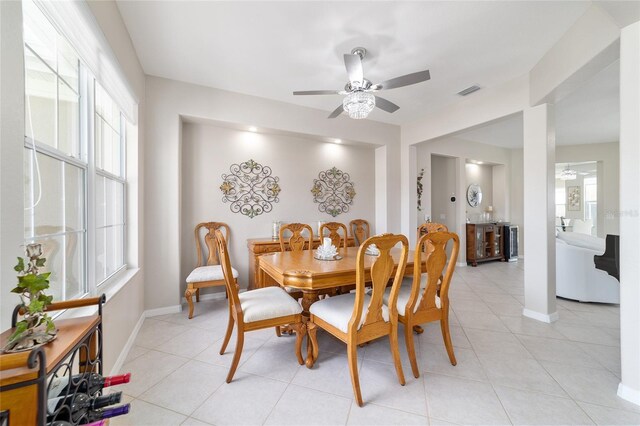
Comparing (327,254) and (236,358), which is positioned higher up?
(327,254)

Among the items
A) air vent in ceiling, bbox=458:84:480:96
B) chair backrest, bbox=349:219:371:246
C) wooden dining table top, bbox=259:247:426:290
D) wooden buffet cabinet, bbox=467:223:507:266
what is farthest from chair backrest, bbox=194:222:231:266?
wooden buffet cabinet, bbox=467:223:507:266

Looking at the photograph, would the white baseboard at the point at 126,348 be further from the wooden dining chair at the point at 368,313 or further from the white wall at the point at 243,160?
the wooden dining chair at the point at 368,313

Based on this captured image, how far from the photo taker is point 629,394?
5.19ft

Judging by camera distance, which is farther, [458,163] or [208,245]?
[458,163]

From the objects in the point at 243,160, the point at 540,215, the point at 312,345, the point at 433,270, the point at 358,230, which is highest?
the point at 243,160

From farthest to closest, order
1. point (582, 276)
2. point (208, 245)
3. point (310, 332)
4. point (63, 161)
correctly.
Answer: point (208, 245)
point (582, 276)
point (310, 332)
point (63, 161)

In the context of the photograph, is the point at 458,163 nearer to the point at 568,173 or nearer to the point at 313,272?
the point at 568,173

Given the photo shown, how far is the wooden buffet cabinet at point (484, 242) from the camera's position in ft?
17.5

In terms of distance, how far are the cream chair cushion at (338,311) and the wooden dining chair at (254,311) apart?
0.55ft

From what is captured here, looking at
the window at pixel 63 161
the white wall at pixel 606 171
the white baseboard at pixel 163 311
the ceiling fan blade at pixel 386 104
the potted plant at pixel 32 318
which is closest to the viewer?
the potted plant at pixel 32 318

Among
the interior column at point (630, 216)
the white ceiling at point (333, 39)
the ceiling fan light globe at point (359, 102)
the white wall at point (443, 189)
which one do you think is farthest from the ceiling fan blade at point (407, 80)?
the white wall at point (443, 189)

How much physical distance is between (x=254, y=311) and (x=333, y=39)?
2477 millimetres

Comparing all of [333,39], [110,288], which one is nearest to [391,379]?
[110,288]

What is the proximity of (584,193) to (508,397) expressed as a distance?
756 cm
